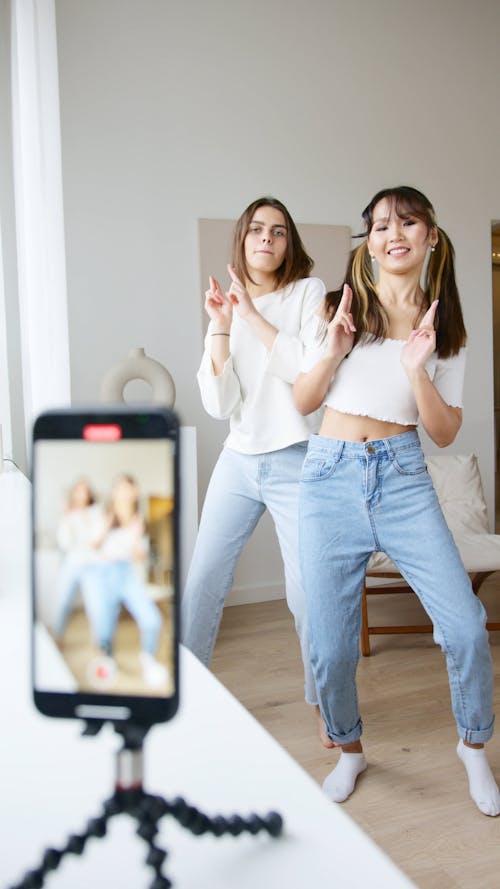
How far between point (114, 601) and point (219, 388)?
1.64 m

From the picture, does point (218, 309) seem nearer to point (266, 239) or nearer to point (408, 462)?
point (266, 239)

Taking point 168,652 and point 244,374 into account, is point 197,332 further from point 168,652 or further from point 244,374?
point 168,652

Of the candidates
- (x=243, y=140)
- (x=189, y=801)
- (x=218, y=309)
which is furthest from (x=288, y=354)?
(x=243, y=140)

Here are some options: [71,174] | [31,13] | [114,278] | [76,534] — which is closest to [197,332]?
[114,278]

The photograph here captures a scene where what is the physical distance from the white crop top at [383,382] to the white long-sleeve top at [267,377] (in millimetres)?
136

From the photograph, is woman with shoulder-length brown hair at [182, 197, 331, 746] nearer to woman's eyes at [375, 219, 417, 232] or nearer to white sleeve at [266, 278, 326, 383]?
white sleeve at [266, 278, 326, 383]

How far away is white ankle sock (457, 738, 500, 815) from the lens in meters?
1.91

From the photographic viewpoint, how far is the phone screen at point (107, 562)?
43 cm

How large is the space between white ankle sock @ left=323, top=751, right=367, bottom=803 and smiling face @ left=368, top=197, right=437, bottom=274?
50.7 inches

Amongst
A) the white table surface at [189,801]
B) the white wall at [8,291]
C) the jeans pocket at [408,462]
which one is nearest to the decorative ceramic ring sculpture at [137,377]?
the white wall at [8,291]

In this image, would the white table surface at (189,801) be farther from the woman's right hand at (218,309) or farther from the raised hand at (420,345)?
the woman's right hand at (218,309)

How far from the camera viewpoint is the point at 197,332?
3631 millimetres

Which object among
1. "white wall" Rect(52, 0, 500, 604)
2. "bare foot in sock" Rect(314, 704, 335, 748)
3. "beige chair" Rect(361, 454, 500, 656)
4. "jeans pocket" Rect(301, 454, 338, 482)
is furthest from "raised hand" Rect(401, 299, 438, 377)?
"white wall" Rect(52, 0, 500, 604)

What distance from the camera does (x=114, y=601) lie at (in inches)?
17.4
